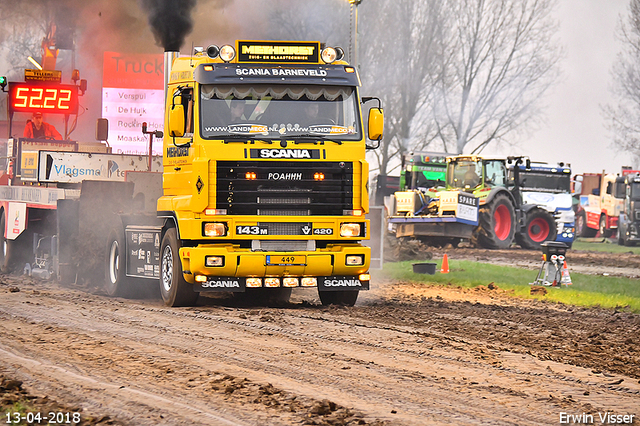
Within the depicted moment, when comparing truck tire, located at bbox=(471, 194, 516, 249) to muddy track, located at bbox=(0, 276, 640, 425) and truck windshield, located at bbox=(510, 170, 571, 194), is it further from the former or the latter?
muddy track, located at bbox=(0, 276, 640, 425)

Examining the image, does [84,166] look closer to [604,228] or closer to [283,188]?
[283,188]

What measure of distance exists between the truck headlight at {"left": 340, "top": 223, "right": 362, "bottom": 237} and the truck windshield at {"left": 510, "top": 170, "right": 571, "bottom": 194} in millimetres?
17997

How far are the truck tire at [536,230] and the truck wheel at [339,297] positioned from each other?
17.1 meters

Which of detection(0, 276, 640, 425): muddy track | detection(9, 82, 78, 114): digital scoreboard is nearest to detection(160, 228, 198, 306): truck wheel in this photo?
detection(0, 276, 640, 425): muddy track

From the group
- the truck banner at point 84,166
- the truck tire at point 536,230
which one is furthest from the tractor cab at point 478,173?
the truck banner at point 84,166

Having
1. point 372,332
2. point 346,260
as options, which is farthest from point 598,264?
point 372,332

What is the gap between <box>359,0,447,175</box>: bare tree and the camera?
42906 millimetres

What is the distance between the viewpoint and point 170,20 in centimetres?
2031

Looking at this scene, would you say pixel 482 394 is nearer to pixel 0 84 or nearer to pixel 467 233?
pixel 0 84

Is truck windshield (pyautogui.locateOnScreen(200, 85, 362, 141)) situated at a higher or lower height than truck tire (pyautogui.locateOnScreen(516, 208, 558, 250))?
higher

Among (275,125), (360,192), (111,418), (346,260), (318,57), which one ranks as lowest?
(111,418)

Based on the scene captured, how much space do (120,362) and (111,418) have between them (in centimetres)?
205

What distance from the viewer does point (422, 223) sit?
27.8 meters

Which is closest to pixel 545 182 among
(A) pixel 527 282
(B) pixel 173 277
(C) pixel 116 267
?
(A) pixel 527 282
